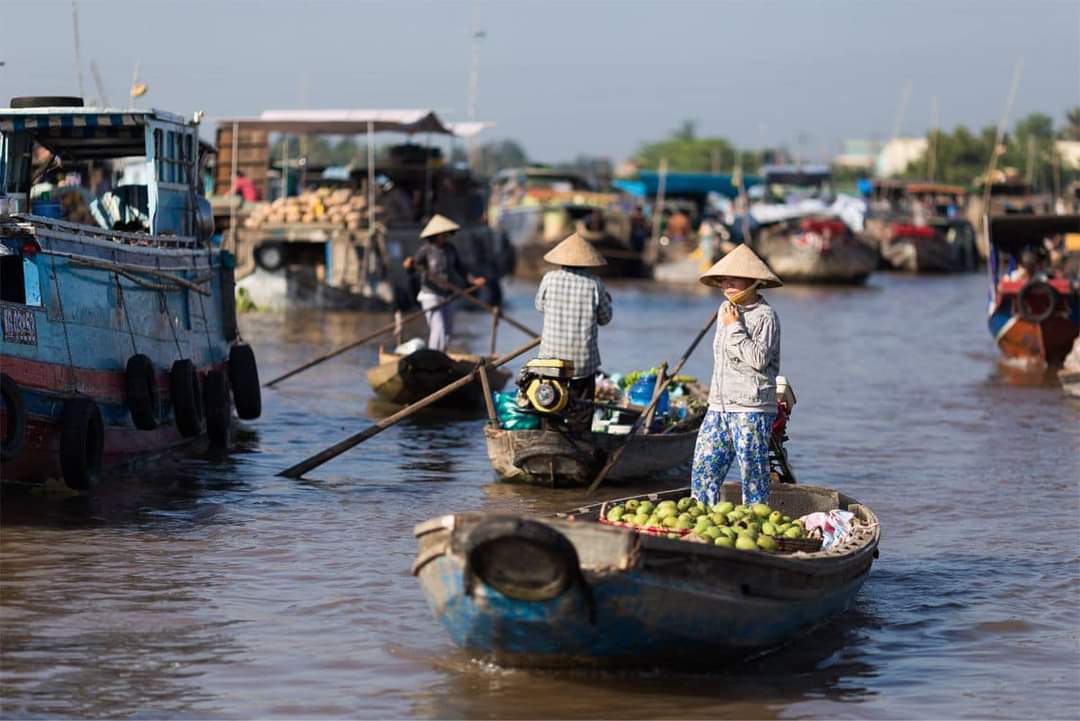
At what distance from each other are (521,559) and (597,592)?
0.29m

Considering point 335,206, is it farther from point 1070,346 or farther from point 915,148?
point 915,148

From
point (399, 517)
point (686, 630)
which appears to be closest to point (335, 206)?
point (399, 517)

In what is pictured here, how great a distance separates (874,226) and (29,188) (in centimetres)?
3731

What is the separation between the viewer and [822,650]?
21.9ft

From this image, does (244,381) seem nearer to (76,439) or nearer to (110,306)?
(110,306)

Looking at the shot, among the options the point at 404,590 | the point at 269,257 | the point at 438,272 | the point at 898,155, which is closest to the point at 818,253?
the point at 269,257

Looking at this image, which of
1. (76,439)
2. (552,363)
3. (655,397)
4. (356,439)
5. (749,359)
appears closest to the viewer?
(749,359)

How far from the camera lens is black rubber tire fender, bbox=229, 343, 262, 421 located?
485 inches

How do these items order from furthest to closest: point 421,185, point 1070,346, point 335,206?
1. point 421,185
2. point 335,206
3. point 1070,346

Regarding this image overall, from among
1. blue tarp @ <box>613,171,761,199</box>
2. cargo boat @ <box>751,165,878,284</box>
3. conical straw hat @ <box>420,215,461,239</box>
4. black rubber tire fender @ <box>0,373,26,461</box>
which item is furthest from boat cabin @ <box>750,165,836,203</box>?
black rubber tire fender @ <box>0,373,26,461</box>

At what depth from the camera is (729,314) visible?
24.1 feet

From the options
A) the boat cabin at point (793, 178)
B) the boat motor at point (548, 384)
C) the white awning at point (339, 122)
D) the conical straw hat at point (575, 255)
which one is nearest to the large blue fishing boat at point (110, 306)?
the boat motor at point (548, 384)

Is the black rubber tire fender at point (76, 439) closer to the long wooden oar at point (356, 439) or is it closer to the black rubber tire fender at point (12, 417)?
the black rubber tire fender at point (12, 417)

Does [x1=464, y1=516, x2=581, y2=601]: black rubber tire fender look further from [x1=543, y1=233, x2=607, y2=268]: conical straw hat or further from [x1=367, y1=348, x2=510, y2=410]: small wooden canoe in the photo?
[x1=367, y1=348, x2=510, y2=410]: small wooden canoe
